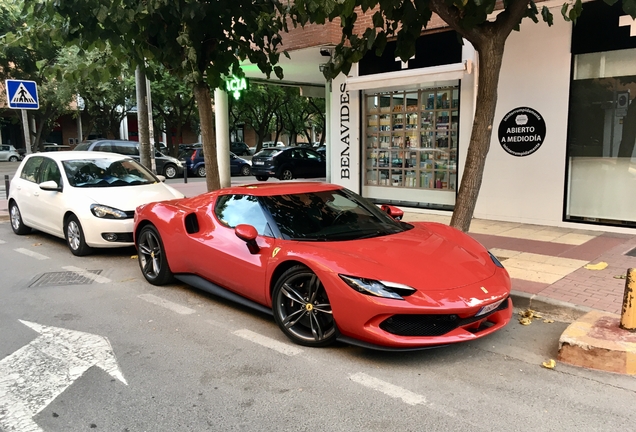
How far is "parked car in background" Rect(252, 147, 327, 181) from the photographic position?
2217 cm

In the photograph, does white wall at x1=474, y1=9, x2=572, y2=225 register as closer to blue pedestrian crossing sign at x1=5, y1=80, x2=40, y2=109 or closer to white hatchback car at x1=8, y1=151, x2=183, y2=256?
white hatchback car at x1=8, y1=151, x2=183, y2=256

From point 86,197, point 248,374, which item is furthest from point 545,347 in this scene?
point 86,197

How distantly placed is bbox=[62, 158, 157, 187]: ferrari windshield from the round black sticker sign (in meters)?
6.56

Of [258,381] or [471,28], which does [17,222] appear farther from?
[471,28]

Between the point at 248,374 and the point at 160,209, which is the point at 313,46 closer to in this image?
the point at 160,209

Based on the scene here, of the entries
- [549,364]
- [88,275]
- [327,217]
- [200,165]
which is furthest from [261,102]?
[549,364]

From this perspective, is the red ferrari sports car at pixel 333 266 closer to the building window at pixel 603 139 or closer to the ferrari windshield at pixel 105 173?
the ferrari windshield at pixel 105 173

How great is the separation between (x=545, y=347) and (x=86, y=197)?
6.48 metres

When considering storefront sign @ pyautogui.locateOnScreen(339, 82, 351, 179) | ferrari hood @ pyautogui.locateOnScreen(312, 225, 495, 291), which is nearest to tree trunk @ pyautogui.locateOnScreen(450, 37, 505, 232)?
ferrari hood @ pyautogui.locateOnScreen(312, 225, 495, 291)

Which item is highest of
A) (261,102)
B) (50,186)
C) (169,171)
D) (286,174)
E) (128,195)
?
(261,102)

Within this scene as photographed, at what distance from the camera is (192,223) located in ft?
18.4

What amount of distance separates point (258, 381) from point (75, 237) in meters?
5.28

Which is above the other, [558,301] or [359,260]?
[359,260]

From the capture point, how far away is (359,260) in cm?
409
